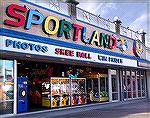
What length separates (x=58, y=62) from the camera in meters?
19.2

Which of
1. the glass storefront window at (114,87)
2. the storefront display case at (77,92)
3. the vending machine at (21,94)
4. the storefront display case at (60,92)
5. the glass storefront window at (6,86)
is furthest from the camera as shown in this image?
the glass storefront window at (114,87)

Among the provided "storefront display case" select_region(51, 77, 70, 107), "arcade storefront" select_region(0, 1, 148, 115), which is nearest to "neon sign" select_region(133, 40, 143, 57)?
"arcade storefront" select_region(0, 1, 148, 115)

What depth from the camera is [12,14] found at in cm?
1471

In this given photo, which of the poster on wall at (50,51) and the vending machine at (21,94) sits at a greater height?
the poster on wall at (50,51)

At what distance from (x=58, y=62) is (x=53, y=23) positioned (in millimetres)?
2898

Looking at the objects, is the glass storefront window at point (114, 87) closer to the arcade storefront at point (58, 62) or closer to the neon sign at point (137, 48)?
the arcade storefront at point (58, 62)

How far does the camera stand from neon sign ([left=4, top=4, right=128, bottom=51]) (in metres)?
14.9

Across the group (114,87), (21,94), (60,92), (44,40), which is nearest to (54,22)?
(44,40)

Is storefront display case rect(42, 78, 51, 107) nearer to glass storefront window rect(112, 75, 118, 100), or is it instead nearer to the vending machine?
the vending machine

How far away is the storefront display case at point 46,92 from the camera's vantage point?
2017 cm

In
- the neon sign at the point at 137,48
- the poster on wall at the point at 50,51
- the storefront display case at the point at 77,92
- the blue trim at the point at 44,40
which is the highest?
the neon sign at the point at 137,48

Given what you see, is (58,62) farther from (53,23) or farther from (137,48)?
(137,48)

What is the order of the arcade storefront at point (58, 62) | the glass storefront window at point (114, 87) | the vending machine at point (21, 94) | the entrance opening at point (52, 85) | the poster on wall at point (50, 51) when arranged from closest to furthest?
the poster on wall at point (50, 51)
the arcade storefront at point (58, 62)
the vending machine at point (21, 94)
the entrance opening at point (52, 85)
the glass storefront window at point (114, 87)

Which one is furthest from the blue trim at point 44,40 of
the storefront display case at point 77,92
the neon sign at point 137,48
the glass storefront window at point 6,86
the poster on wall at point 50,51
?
the neon sign at point 137,48
